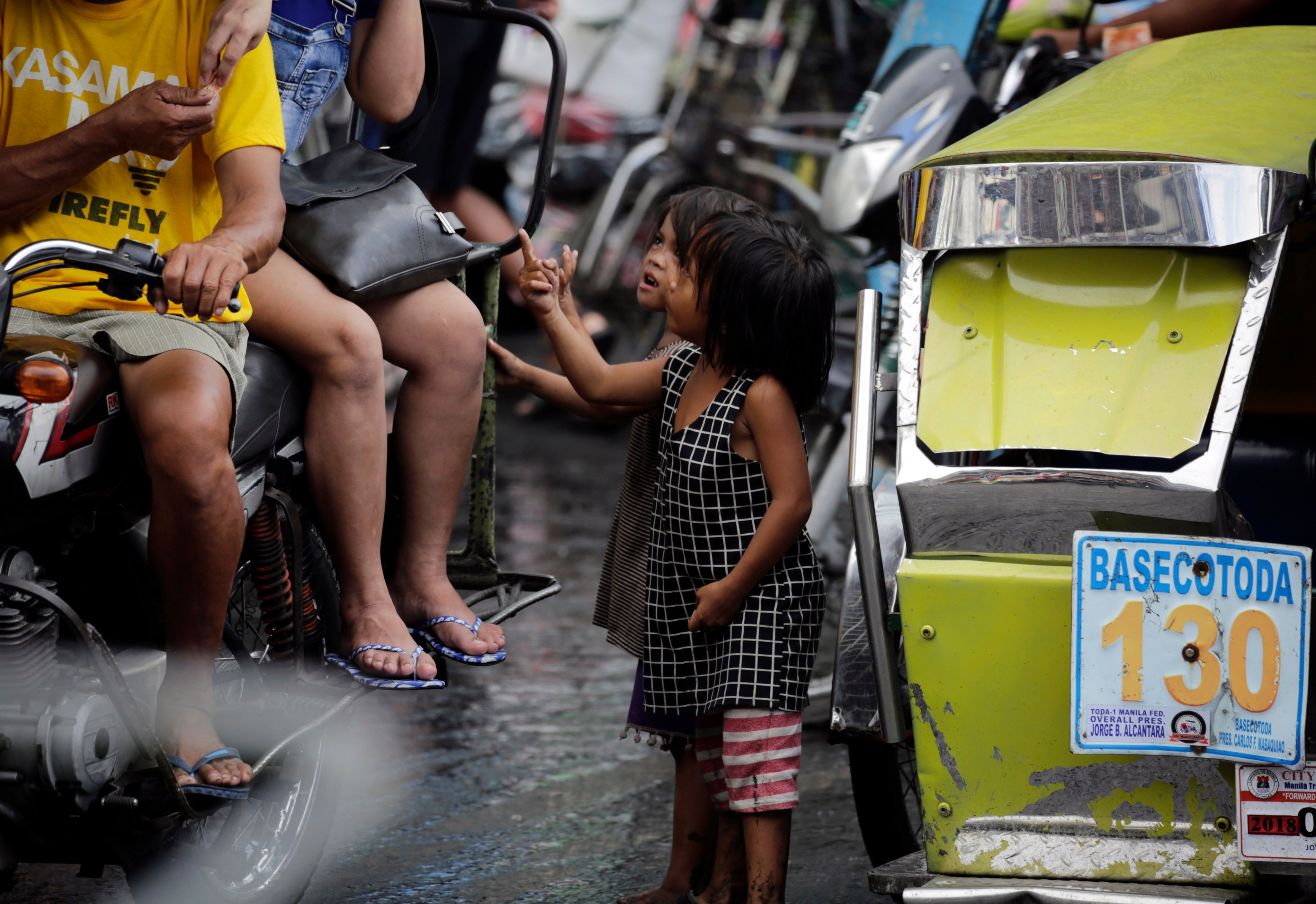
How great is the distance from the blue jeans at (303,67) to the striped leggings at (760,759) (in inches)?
58.7

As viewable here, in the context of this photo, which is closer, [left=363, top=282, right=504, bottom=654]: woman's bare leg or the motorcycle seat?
the motorcycle seat

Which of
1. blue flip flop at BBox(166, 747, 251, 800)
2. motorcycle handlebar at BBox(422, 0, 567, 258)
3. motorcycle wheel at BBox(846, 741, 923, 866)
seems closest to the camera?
blue flip flop at BBox(166, 747, 251, 800)

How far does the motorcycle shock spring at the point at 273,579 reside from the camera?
8.93ft

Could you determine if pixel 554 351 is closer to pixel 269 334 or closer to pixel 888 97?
pixel 269 334

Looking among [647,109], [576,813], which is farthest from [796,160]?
[576,813]

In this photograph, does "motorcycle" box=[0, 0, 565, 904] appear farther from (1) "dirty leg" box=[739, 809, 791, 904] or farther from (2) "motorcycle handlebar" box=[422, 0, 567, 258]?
(1) "dirty leg" box=[739, 809, 791, 904]

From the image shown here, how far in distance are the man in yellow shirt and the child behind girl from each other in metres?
0.61

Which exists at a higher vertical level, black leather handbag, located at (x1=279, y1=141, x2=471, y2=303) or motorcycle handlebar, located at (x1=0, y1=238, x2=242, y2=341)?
black leather handbag, located at (x1=279, y1=141, x2=471, y2=303)

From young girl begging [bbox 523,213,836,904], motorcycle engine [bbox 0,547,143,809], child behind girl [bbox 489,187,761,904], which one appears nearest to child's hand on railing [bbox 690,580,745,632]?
young girl begging [bbox 523,213,836,904]

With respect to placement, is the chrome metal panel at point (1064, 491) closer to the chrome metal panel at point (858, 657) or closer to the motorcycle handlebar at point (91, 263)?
the chrome metal panel at point (858, 657)

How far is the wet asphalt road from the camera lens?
3.10m

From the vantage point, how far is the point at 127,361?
7.92ft

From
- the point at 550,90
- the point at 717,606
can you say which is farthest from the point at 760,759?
the point at 550,90

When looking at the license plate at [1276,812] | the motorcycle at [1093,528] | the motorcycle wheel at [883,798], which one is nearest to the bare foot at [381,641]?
the motorcycle wheel at [883,798]
